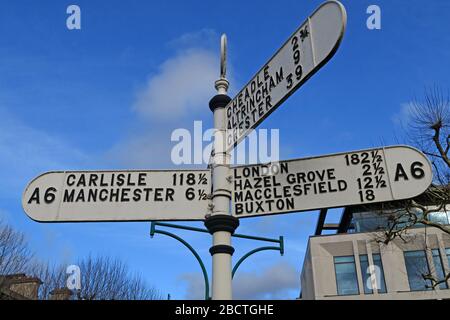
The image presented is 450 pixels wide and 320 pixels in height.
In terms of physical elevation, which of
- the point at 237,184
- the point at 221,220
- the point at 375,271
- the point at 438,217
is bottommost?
the point at 221,220

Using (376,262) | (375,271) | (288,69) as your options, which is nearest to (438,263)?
(376,262)

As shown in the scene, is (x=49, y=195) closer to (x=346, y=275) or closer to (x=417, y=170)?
(x=417, y=170)

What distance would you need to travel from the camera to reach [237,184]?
10.5ft

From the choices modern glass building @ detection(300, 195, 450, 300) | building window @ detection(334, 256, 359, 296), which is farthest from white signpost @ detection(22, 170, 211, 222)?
building window @ detection(334, 256, 359, 296)

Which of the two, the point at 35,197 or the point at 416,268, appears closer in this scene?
the point at 35,197

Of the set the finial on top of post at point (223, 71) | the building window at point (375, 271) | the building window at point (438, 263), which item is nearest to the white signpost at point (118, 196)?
the finial on top of post at point (223, 71)

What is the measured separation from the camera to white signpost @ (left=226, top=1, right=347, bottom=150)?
8.11ft

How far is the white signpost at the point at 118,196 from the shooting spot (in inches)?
123

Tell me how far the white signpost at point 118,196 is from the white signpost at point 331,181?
32 cm

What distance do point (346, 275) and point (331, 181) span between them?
35.4 meters

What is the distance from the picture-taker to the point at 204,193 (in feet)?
10.5

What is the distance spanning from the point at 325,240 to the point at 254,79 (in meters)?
35.9
